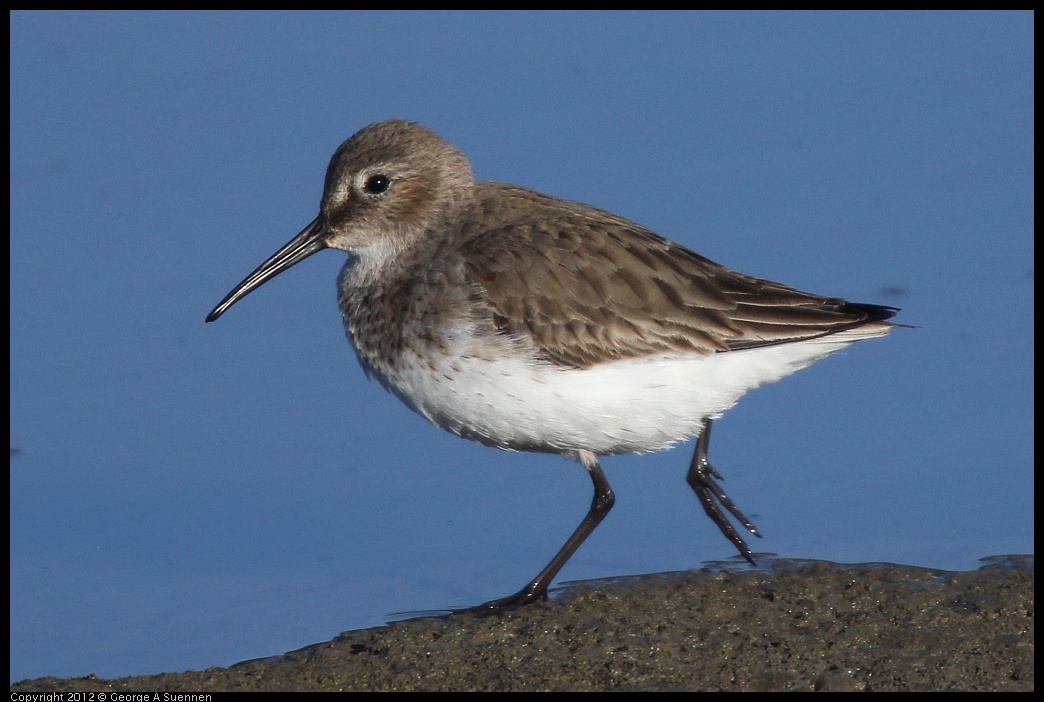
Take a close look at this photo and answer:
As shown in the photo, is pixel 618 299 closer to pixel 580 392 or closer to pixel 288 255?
pixel 580 392

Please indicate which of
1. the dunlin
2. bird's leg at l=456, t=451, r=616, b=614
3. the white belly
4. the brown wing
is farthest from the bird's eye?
bird's leg at l=456, t=451, r=616, b=614

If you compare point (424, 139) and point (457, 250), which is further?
point (424, 139)

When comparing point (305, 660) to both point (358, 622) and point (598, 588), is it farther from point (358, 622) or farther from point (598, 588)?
point (598, 588)

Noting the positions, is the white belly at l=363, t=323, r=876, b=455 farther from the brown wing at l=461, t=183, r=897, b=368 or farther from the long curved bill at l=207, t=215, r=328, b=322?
the long curved bill at l=207, t=215, r=328, b=322

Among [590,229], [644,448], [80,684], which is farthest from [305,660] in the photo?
[590,229]

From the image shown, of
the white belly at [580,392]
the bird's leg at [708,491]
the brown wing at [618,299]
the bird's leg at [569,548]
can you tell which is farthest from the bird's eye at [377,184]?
the bird's leg at [708,491]
